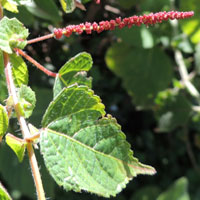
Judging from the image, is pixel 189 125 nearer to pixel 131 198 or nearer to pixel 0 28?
pixel 131 198

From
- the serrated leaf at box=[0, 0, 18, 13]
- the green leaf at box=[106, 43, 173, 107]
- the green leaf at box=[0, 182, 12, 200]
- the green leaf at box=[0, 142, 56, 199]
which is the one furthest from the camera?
the green leaf at box=[106, 43, 173, 107]

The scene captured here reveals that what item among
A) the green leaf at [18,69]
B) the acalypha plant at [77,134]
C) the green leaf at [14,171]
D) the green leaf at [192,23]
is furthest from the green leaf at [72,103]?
the green leaf at [192,23]

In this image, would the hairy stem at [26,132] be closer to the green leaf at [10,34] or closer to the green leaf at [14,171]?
the green leaf at [10,34]

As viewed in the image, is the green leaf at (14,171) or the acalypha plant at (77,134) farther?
the green leaf at (14,171)

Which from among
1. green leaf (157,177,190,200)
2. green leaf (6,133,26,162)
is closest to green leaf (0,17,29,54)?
green leaf (6,133,26,162)

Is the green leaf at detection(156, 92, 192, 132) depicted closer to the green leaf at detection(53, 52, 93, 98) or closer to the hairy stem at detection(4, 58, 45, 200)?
the green leaf at detection(53, 52, 93, 98)

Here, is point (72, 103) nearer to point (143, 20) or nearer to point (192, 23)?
point (143, 20)

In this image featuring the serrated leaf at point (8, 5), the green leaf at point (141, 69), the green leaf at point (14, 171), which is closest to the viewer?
the serrated leaf at point (8, 5)
